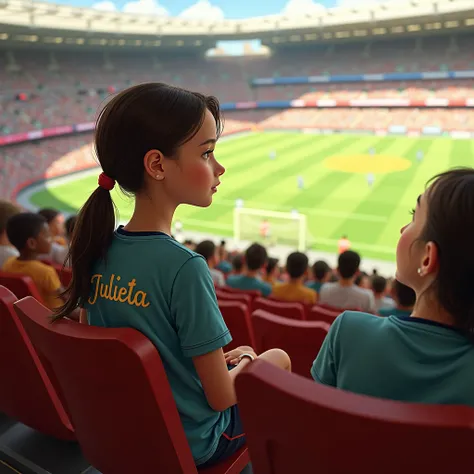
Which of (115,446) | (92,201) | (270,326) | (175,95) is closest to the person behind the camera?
(115,446)

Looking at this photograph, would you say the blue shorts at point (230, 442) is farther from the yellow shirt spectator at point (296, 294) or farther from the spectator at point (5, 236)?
the yellow shirt spectator at point (296, 294)

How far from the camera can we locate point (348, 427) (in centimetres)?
100

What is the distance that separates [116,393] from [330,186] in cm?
2207

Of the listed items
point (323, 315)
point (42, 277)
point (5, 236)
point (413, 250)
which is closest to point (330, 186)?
point (5, 236)

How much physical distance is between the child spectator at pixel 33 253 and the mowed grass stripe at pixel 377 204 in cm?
1274

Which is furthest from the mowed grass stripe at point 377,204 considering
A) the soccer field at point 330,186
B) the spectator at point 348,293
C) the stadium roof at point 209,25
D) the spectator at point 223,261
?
the stadium roof at point 209,25

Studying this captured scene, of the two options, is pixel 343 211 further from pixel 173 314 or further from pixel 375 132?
pixel 375 132

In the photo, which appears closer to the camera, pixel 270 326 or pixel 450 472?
pixel 450 472

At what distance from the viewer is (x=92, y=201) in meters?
1.99

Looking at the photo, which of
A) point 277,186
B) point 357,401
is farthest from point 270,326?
point 277,186

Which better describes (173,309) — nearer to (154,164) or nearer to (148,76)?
(154,164)

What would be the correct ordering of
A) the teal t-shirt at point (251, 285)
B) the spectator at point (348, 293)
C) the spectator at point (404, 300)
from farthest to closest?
1. the teal t-shirt at point (251, 285)
2. the spectator at point (348, 293)
3. the spectator at point (404, 300)

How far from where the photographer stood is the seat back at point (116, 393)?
1418 millimetres

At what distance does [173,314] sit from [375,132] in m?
40.9
